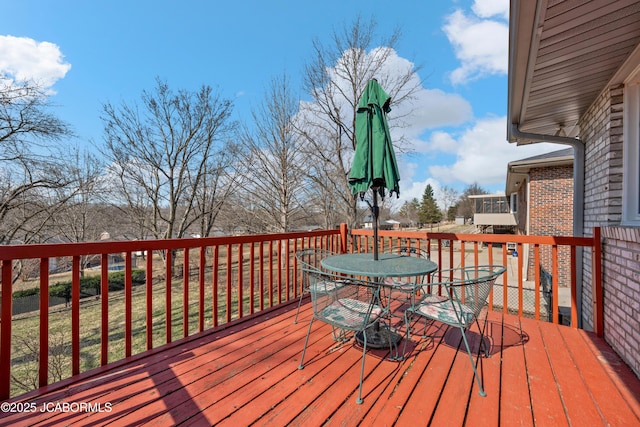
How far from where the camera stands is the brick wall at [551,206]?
965 cm

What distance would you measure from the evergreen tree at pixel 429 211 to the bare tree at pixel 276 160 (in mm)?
33249

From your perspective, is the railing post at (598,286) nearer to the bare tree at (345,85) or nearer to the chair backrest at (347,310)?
the chair backrest at (347,310)

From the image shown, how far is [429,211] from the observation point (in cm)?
4050

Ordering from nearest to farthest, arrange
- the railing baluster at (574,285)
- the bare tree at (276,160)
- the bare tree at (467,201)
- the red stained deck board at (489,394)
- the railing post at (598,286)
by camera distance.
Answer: the red stained deck board at (489,394) < the railing post at (598,286) < the railing baluster at (574,285) < the bare tree at (276,160) < the bare tree at (467,201)

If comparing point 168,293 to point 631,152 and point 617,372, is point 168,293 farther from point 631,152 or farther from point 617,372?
point 631,152

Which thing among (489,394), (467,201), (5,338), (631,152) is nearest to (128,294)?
(5,338)

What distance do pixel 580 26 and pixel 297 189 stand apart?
370 inches

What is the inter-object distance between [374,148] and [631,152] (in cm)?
227

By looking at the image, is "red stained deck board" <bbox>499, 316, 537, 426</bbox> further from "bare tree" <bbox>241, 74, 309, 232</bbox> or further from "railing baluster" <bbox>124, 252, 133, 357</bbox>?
"bare tree" <bbox>241, 74, 309, 232</bbox>

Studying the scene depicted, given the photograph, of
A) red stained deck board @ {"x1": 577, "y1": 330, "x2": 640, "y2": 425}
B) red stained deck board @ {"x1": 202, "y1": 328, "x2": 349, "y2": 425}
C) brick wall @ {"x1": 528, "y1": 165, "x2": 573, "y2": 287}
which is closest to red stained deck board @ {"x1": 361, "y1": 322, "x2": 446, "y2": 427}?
red stained deck board @ {"x1": 202, "y1": 328, "x2": 349, "y2": 425}

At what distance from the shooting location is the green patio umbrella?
2.38m

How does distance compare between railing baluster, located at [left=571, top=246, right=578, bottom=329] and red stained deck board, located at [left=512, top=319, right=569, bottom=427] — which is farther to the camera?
railing baluster, located at [left=571, top=246, right=578, bottom=329]

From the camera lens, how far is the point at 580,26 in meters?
1.83

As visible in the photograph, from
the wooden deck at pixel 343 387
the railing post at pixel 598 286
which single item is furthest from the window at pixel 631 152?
the wooden deck at pixel 343 387
